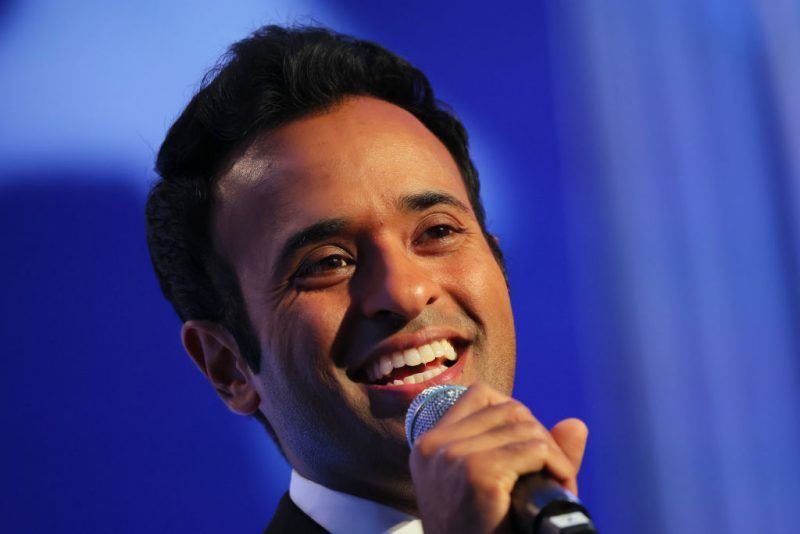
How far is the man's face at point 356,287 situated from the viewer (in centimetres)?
128

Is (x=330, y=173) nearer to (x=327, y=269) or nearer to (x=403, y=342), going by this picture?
(x=327, y=269)

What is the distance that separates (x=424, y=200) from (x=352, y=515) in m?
0.46

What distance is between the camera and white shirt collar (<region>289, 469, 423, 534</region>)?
1338 millimetres

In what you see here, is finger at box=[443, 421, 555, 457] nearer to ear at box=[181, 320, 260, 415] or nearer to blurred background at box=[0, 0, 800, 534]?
ear at box=[181, 320, 260, 415]

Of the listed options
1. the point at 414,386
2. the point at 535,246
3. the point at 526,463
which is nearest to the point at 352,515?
the point at 414,386

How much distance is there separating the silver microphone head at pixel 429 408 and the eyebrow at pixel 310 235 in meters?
0.35

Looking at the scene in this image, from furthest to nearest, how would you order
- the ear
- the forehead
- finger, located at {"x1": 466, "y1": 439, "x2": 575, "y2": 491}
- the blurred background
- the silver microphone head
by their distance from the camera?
the blurred background, the ear, the forehead, the silver microphone head, finger, located at {"x1": 466, "y1": 439, "x2": 575, "y2": 491}

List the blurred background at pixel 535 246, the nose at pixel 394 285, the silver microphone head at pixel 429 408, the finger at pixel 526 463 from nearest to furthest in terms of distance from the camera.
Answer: the finger at pixel 526 463 < the silver microphone head at pixel 429 408 < the nose at pixel 394 285 < the blurred background at pixel 535 246

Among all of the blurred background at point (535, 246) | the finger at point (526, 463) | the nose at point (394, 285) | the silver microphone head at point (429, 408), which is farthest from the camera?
the blurred background at point (535, 246)

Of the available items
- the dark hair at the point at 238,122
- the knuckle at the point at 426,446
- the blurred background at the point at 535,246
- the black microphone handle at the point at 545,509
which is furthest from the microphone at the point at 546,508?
the blurred background at the point at 535,246

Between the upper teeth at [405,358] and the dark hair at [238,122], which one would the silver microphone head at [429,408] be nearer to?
the upper teeth at [405,358]

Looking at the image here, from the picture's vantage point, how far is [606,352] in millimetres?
2080

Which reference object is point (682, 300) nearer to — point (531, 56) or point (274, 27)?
point (531, 56)

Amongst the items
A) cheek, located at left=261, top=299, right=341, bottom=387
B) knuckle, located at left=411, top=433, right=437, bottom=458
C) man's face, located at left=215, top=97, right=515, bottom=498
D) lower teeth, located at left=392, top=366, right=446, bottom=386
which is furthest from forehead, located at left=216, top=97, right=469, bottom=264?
knuckle, located at left=411, top=433, right=437, bottom=458
